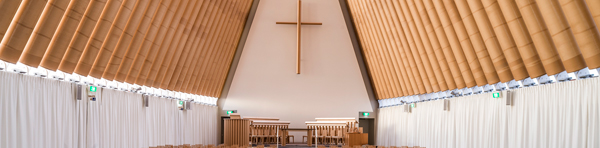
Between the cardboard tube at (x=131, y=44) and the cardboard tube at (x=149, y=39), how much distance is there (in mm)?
77

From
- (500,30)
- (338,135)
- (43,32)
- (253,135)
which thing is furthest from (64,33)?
(338,135)

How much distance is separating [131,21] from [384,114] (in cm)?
1159

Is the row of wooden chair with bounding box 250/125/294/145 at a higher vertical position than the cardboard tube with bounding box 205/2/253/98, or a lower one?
lower

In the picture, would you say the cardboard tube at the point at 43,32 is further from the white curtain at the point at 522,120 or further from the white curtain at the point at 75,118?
the white curtain at the point at 522,120

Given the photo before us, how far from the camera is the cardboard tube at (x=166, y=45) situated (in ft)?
A: 38.0

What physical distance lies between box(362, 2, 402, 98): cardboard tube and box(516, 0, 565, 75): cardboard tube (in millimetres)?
7540

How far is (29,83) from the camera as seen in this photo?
7277mm

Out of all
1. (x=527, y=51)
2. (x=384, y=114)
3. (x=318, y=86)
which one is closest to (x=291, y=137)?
(x=318, y=86)

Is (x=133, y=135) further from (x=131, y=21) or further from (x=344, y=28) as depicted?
(x=344, y=28)

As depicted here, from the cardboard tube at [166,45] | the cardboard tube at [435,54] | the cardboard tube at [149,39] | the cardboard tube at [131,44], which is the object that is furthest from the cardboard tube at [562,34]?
the cardboard tube at [166,45]

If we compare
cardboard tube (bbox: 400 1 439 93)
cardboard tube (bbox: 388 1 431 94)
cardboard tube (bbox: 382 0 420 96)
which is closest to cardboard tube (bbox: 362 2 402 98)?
cardboard tube (bbox: 382 0 420 96)

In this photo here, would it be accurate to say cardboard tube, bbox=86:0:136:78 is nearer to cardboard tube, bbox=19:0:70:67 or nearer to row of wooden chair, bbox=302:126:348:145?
cardboard tube, bbox=19:0:70:67

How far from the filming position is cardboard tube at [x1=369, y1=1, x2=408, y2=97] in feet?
46.5

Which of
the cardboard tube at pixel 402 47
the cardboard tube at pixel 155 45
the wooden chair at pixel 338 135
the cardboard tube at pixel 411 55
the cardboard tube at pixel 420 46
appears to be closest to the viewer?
the cardboard tube at pixel 155 45
